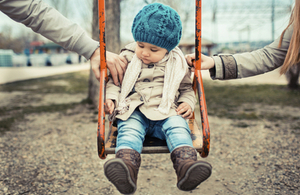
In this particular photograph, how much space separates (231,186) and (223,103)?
372cm

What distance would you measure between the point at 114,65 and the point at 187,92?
0.50 meters

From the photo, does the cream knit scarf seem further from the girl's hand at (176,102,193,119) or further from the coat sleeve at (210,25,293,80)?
the coat sleeve at (210,25,293,80)

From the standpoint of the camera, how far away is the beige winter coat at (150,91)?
5.37ft

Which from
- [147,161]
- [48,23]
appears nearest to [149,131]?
[48,23]

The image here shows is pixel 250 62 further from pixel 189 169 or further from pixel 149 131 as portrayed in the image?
pixel 189 169

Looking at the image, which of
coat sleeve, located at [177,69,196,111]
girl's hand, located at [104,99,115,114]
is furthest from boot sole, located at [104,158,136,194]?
coat sleeve, located at [177,69,196,111]

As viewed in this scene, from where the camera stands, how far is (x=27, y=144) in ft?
12.0

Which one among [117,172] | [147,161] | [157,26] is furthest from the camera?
[147,161]

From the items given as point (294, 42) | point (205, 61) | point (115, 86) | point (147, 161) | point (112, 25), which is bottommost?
point (147, 161)

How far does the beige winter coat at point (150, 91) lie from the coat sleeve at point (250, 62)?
22 centimetres

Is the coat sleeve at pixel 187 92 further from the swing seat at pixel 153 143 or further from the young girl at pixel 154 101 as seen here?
the swing seat at pixel 153 143

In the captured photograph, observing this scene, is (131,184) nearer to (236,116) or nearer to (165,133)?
(165,133)

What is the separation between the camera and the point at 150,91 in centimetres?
170

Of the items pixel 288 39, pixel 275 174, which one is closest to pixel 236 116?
pixel 275 174
